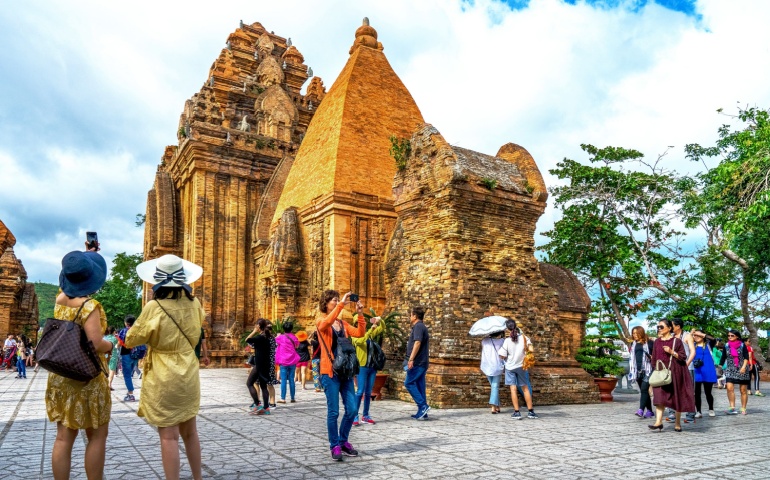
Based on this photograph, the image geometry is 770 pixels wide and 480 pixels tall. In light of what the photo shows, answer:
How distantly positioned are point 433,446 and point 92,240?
4.23 metres

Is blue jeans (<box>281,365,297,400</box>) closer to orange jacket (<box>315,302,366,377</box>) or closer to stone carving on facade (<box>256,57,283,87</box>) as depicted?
orange jacket (<box>315,302,366,377</box>)

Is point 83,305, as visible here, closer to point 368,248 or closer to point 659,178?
point 368,248

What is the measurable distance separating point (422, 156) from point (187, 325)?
7813 mm

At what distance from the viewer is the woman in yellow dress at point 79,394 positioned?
4090 mm

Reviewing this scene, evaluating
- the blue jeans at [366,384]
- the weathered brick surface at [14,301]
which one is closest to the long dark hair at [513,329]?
the blue jeans at [366,384]

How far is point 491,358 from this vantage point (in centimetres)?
915

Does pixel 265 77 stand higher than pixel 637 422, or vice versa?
pixel 265 77

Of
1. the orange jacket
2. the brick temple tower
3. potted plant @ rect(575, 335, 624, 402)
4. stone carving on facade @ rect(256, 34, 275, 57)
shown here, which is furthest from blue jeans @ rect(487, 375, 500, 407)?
stone carving on facade @ rect(256, 34, 275, 57)

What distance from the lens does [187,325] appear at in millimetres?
4316

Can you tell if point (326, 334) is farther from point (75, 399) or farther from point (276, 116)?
point (276, 116)

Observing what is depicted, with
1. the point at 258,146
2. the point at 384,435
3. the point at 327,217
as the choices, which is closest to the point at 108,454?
the point at 384,435

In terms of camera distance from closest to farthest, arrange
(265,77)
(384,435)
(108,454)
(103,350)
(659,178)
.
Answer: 1. (103,350)
2. (108,454)
3. (384,435)
4. (659,178)
5. (265,77)

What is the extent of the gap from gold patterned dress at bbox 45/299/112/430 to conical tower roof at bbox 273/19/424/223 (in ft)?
35.9

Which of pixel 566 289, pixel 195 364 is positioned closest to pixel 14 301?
pixel 566 289
